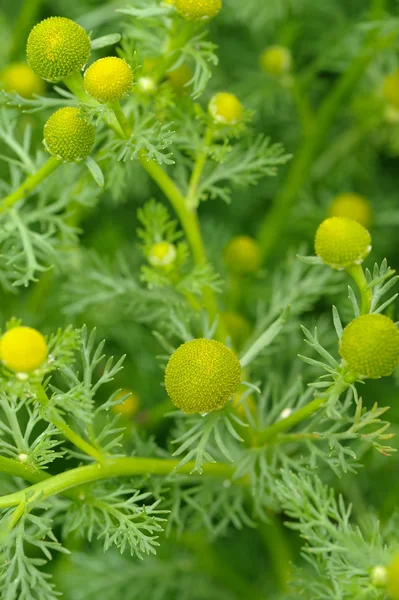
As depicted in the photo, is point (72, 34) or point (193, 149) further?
point (193, 149)

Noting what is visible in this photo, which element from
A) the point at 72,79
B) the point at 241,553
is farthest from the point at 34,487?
the point at 241,553

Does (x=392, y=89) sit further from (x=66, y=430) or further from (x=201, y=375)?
(x=66, y=430)

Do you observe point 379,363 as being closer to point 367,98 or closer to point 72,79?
point 72,79

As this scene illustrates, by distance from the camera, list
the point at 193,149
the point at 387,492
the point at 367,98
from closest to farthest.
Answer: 1. the point at 193,149
2. the point at 387,492
3. the point at 367,98

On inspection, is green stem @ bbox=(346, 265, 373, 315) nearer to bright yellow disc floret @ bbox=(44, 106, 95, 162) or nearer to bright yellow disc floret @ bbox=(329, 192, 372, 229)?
bright yellow disc floret @ bbox=(44, 106, 95, 162)

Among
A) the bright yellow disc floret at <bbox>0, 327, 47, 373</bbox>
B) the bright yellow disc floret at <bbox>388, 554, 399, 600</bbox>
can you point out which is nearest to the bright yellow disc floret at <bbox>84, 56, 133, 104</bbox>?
the bright yellow disc floret at <bbox>0, 327, 47, 373</bbox>

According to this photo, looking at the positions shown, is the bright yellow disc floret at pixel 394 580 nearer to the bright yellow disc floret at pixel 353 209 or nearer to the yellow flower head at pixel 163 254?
the yellow flower head at pixel 163 254

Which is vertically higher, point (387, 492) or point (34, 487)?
point (34, 487)
